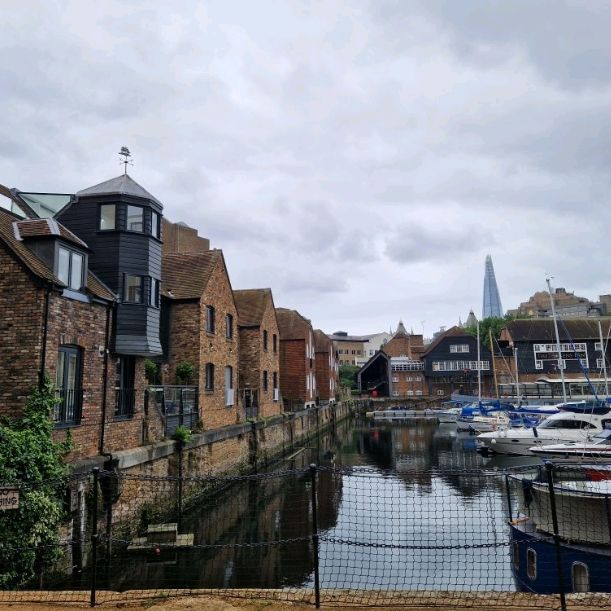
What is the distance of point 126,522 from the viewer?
44.2 feet

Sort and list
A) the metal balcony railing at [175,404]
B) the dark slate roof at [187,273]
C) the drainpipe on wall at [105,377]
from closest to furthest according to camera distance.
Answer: the drainpipe on wall at [105,377], the metal balcony railing at [175,404], the dark slate roof at [187,273]

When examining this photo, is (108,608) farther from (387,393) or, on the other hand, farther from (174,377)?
(387,393)

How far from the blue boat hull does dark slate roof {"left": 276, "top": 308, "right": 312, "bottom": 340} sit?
1378 inches

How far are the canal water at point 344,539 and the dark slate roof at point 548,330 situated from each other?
156 ft

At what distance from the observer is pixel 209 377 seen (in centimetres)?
2338

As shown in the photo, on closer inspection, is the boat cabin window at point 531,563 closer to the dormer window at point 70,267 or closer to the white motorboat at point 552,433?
the dormer window at point 70,267

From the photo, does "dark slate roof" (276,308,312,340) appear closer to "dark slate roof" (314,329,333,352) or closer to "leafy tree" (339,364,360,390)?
"dark slate roof" (314,329,333,352)

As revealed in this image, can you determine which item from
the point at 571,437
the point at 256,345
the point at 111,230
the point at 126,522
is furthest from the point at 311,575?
the point at 571,437

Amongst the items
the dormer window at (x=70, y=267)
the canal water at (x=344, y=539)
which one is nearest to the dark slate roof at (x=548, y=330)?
the canal water at (x=344, y=539)

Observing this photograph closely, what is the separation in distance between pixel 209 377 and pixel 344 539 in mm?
10629

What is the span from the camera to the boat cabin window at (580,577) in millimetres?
9469

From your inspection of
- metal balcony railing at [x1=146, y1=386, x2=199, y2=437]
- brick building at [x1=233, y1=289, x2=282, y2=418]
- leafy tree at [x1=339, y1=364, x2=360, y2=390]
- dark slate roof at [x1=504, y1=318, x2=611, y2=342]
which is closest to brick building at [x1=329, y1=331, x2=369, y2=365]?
leafy tree at [x1=339, y1=364, x2=360, y2=390]

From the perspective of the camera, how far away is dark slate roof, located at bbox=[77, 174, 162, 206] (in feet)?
55.2

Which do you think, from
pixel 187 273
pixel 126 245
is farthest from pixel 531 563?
pixel 187 273
